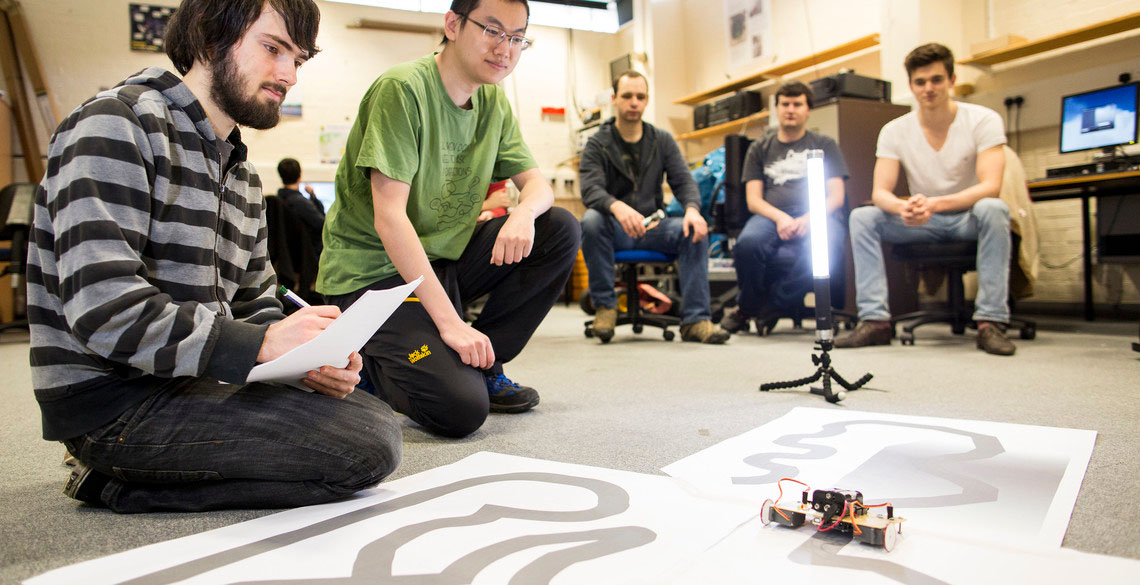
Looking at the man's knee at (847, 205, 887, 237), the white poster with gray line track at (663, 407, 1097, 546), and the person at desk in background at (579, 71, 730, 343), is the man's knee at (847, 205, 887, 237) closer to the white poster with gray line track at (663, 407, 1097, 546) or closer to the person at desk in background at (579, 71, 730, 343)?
the person at desk in background at (579, 71, 730, 343)

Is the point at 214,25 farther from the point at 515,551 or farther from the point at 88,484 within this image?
the point at 515,551

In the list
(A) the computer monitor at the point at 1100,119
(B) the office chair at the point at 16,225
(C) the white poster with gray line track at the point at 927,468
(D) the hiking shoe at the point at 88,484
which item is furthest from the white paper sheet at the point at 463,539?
(B) the office chair at the point at 16,225

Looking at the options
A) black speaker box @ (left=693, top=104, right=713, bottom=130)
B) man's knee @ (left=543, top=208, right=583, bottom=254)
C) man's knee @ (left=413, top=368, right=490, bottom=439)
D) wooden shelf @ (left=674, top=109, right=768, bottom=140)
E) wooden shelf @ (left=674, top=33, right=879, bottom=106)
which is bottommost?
man's knee @ (left=413, top=368, right=490, bottom=439)

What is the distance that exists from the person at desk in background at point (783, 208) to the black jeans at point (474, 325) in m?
1.63

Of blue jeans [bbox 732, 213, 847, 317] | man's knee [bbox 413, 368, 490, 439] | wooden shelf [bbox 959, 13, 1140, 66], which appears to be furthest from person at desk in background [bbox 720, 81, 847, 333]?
man's knee [bbox 413, 368, 490, 439]

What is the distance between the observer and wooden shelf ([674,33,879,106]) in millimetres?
4469

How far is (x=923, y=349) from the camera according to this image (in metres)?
2.61

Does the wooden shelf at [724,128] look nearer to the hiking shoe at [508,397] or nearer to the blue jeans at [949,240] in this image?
the blue jeans at [949,240]

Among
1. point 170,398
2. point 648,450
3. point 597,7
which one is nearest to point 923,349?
point 648,450

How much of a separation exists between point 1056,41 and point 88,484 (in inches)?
170

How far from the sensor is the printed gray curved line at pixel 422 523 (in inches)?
29.2

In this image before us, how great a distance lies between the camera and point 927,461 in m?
1.09

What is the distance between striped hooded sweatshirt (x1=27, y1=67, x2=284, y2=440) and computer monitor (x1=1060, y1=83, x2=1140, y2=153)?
3.83 metres

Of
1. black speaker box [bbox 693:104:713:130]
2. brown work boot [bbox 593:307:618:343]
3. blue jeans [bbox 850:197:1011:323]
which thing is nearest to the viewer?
blue jeans [bbox 850:197:1011:323]
